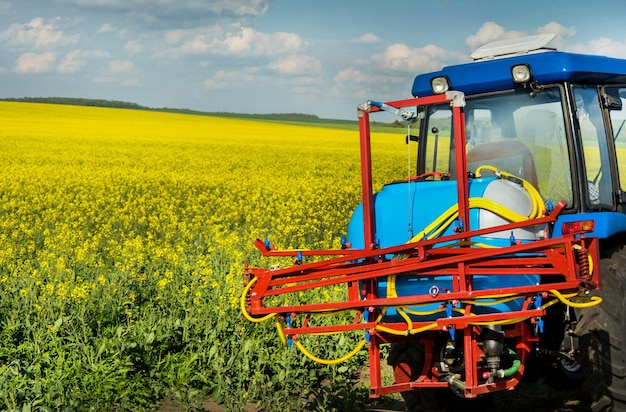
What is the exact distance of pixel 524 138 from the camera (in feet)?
18.2

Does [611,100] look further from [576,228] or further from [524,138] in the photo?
[576,228]

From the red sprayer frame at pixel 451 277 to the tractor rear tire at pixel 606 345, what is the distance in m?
0.31

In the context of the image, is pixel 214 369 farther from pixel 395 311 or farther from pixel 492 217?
pixel 492 217

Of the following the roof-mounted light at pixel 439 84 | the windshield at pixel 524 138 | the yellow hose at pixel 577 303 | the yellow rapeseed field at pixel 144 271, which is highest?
the roof-mounted light at pixel 439 84

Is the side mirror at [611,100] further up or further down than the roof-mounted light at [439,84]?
further down

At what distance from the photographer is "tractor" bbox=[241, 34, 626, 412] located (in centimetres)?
436

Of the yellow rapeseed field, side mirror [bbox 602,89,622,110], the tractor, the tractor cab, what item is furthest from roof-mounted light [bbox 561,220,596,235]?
the yellow rapeseed field

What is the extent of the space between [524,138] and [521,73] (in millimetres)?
511

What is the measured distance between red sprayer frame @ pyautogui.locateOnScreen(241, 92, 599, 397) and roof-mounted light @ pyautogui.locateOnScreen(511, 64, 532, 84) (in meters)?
0.73

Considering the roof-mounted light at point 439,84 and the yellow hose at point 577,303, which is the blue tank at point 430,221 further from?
the roof-mounted light at point 439,84

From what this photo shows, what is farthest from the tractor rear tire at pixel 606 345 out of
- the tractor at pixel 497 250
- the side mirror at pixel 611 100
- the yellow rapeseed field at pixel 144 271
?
the yellow rapeseed field at pixel 144 271

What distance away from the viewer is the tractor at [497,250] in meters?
4.36

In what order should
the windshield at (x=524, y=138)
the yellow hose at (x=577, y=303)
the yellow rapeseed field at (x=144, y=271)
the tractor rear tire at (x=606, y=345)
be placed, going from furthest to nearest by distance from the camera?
the yellow rapeseed field at (x=144, y=271), the windshield at (x=524, y=138), the tractor rear tire at (x=606, y=345), the yellow hose at (x=577, y=303)

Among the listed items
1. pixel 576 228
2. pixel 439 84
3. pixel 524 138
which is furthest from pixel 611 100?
pixel 576 228
